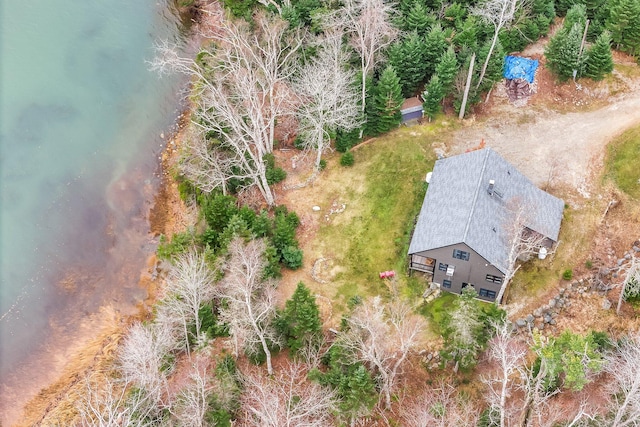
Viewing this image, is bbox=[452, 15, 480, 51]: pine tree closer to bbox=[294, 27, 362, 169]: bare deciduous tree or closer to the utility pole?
the utility pole

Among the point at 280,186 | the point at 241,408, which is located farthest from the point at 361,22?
the point at 241,408

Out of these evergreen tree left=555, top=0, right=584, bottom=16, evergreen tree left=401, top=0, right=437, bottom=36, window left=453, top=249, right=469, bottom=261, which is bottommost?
window left=453, top=249, right=469, bottom=261

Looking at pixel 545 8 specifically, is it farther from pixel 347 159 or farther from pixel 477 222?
pixel 477 222

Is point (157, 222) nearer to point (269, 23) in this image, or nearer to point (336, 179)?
point (336, 179)

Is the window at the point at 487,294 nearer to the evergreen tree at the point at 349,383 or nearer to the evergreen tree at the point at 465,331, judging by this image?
the evergreen tree at the point at 465,331

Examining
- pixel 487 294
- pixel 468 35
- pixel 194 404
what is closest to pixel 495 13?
pixel 468 35

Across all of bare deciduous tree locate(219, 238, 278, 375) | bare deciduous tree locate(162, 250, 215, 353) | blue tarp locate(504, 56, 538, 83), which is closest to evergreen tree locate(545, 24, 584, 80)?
blue tarp locate(504, 56, 538, 83)
